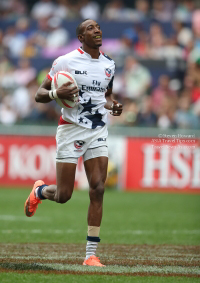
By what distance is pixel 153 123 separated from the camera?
16.4 meters

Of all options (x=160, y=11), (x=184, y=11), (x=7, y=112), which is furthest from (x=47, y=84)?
(x=160, y=11)

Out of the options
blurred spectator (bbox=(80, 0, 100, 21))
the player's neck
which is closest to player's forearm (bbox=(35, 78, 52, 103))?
the player's neck

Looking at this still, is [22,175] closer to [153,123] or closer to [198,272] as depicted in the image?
[153,123]

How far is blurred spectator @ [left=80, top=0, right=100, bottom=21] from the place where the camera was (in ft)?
73.0

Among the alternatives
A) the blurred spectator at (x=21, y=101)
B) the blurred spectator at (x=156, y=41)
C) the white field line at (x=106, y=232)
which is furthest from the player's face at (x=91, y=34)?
the blurred spectator at (x=156, y=41)

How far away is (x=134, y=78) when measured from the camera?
59.1 feet

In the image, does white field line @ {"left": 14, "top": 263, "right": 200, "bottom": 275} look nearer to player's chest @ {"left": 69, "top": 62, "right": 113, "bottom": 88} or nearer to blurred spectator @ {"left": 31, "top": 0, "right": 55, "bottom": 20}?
player's chest @ {"left": 69, "top": 62, "right": 113, "bottom": 88}

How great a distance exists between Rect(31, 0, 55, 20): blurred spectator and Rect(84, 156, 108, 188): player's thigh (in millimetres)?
15868

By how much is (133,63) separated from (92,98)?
1146 cm

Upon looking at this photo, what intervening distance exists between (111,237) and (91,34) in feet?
11.7

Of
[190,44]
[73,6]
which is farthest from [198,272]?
[73,6]

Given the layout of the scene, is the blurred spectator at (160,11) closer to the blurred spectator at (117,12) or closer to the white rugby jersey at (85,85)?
the blurred spectator at (117,12)

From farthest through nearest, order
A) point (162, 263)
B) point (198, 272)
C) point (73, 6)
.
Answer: point (73, 6)
point (162, 263)
point (198, 272)

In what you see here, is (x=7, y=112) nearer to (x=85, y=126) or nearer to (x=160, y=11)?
(x=160, y=11)
